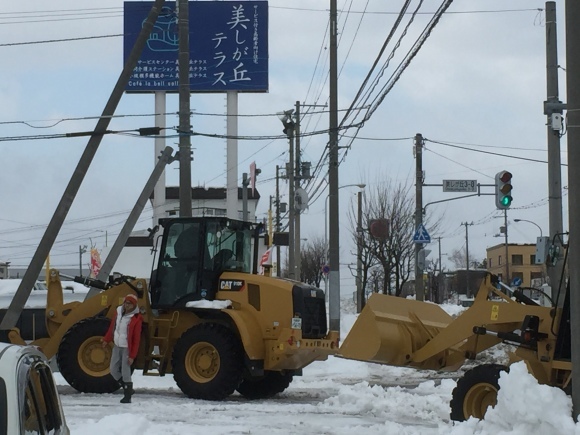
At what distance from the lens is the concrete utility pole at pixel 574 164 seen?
8.73m

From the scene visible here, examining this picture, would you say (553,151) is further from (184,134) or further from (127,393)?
(127,393)

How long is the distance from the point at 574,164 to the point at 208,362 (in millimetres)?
8038

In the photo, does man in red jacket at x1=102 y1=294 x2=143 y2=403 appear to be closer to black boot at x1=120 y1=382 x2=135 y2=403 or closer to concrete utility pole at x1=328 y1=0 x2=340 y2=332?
black boot at x1=120 y1=382 x2=135 y2=403

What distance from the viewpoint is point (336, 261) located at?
24.8m

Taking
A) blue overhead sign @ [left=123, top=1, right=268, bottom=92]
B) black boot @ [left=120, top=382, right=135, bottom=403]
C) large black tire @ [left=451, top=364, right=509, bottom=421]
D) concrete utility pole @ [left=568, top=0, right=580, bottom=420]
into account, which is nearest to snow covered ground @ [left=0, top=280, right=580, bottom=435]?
black boot @ [left=120, top=382, right=135, bottom=403]

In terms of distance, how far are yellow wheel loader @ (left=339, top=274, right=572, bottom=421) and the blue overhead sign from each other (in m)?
32.4

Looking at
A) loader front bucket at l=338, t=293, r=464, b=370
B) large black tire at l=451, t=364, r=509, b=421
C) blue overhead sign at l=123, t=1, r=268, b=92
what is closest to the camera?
large black tire at l=451, t=364, r=509, b=421

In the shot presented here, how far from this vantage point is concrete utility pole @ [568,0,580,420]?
28.6ft

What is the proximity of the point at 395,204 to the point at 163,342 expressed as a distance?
30.7 meters

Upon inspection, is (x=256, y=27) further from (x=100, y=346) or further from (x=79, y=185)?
(x=100, y=346)

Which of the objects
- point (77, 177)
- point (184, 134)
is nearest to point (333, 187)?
point (184, 134)

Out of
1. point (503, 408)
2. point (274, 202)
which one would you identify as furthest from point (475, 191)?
point (274, 202)

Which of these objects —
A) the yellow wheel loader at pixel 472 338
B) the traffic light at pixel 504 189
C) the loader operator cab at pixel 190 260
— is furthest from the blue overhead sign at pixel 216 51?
the yellow wheel loader at pixel 472 338

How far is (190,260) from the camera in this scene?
51.6 feet
